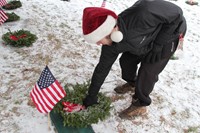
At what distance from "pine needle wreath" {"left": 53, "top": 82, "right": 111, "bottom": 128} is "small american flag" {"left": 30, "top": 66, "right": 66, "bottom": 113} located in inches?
17.4

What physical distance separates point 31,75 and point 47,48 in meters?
1.04

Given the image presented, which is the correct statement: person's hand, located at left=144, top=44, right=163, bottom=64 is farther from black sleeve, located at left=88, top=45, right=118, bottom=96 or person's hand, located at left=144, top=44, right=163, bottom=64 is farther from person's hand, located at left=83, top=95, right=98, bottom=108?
person's hand, located at left=83, top=95, right=98, bottom=108

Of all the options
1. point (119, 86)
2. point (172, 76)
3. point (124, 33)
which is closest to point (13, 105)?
point (119, 86)

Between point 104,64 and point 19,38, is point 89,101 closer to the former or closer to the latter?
point 104,64

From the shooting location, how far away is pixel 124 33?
8.47 ft

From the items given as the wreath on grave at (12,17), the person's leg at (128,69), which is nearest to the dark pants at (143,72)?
the person's leg at (128,69)

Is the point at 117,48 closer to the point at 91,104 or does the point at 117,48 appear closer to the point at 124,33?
the point at 124,33

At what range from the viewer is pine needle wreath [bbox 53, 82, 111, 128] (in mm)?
3211

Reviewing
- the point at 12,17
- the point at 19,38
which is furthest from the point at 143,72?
the point at 12,17

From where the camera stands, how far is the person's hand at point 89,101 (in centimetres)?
325

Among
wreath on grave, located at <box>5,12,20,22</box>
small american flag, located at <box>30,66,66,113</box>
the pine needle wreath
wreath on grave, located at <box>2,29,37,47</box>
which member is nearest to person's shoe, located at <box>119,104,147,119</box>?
the pine needle wreath

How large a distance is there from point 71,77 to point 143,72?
63.5 inches

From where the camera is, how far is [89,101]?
3289 mm

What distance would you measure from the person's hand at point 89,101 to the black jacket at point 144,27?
0.46m
